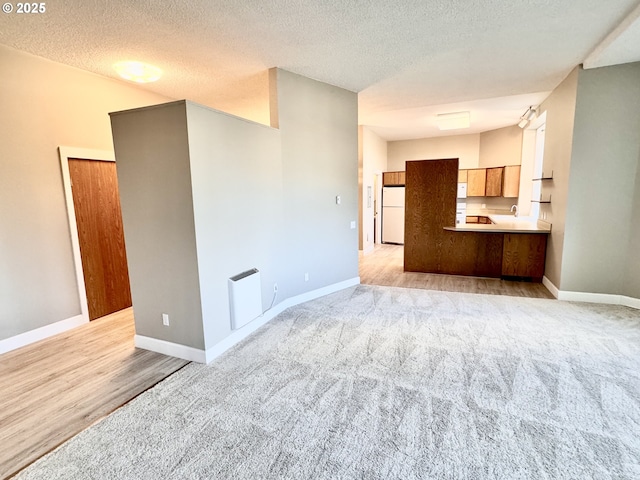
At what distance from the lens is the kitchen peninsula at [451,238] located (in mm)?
5086

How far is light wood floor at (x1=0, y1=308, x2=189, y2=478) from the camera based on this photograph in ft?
6.54

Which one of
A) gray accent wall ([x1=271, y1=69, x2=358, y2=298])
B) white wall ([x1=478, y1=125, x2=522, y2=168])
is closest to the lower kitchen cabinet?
gray accent wall ([x1=271, y1=69, x2=358, y2=298])

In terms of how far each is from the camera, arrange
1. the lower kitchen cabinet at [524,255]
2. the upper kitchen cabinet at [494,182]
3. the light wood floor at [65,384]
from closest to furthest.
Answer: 1. the light wood floor at [65,384]
2. the lower kitchen cabinet at [524,255]
3. the upper kitchen cabinet at [494,182]

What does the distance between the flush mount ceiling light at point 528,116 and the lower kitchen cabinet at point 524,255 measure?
8.56ft

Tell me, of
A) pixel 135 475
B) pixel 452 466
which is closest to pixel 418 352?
pixel 452 466

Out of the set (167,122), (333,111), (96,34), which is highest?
(96,34)

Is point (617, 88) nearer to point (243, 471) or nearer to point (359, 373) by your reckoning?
point (359, 373)

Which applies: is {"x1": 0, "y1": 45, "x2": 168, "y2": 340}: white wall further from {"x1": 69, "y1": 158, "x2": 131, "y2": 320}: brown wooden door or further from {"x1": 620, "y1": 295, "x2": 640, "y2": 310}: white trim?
{"x1": 620, "y1": 295, "x2": 640, "y2": 310}: white trim

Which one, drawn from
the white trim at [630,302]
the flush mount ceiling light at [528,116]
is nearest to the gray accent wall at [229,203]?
the white trim at [630,302]

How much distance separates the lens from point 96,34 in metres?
2.78

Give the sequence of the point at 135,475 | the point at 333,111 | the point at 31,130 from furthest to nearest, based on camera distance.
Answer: the point at 333,111
the point at 31,130
the point at 135,475

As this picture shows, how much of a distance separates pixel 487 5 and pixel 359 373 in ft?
10.4

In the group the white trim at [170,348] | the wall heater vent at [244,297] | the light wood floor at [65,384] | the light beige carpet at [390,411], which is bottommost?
the light wood floor at [65,384]

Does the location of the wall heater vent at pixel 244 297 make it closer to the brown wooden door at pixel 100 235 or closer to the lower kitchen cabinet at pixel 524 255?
the brown wooden door at pixel 100 235
